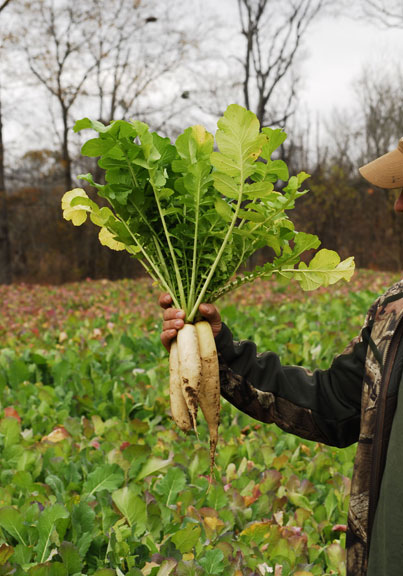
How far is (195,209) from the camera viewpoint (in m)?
1.61

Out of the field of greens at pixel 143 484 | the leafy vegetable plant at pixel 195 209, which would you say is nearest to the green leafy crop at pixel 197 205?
the leafy vegetable plant at pixel 195 209

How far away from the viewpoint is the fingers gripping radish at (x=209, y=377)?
159 cm

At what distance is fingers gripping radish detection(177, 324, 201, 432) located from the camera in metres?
1.53

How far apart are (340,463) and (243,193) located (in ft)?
5.90

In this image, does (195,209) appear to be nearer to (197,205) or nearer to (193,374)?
(197,205)

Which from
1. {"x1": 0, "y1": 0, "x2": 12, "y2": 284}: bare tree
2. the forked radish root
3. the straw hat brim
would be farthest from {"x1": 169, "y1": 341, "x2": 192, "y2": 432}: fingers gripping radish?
{"x1": 0, "y1": 0, "x2": 12, "y2": 284}: bare tree

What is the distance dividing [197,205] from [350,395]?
0.73m

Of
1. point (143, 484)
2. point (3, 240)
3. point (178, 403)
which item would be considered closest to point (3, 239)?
point (3, 240)

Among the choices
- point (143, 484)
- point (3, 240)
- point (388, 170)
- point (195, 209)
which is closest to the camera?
point (388, 170)

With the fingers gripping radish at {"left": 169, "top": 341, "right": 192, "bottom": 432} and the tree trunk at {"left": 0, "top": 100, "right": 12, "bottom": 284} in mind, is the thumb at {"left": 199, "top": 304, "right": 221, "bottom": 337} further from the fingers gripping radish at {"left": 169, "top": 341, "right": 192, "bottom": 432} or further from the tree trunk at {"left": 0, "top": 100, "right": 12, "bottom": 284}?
the tree trunk at {"left": 0, "top": 100, "right": 12, "bottom": 284}

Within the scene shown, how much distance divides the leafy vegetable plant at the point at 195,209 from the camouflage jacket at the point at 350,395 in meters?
0.14

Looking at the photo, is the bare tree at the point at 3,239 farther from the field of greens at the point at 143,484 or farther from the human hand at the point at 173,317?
the human hand at the point at 173,317

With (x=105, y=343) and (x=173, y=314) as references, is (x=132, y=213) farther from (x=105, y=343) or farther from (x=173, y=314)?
(x=105, y=343)

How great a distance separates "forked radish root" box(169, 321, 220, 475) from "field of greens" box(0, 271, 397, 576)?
46 cm
